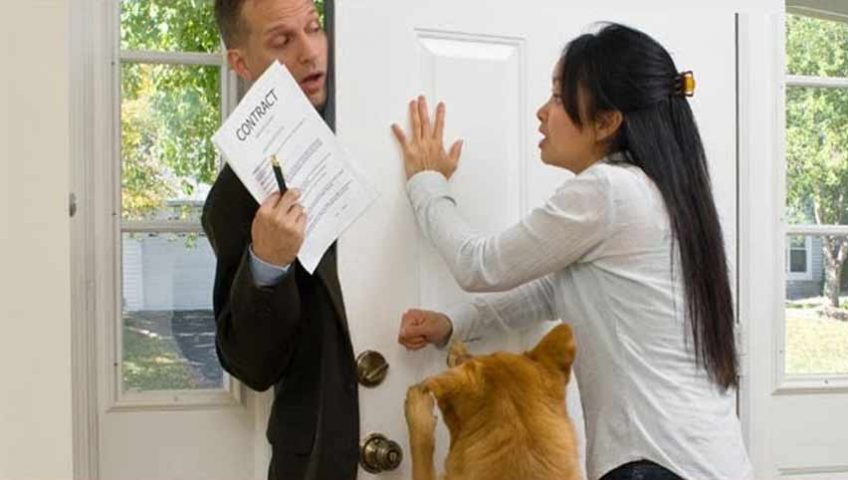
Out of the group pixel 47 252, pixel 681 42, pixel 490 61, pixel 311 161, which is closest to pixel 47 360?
pixel 47 252

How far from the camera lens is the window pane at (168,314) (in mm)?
1495

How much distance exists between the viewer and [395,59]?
132 cm

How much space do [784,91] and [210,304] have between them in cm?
119

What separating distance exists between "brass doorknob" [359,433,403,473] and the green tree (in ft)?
3.42

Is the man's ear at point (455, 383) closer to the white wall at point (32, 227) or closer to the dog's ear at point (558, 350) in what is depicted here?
the dog's ear at point (558, 350)

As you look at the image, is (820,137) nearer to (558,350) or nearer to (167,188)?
(558,350)

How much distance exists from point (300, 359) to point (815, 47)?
133 cm

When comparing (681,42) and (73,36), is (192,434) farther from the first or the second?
(681,42)

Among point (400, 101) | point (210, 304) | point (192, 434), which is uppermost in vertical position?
point (400, 101)

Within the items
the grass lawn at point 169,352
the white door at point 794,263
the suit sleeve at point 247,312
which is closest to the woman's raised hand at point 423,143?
the suit sleeve at point 247,312

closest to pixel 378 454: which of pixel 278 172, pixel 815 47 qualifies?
pixel 278 172

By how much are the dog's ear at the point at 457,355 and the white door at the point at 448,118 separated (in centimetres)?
7

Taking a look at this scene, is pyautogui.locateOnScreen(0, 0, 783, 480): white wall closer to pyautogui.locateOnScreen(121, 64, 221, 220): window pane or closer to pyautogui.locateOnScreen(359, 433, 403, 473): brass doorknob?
pyautogui.locateOnScreen(359, 433, 403, 473): brass doorknob

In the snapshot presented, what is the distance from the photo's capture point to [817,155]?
188 centimetres
